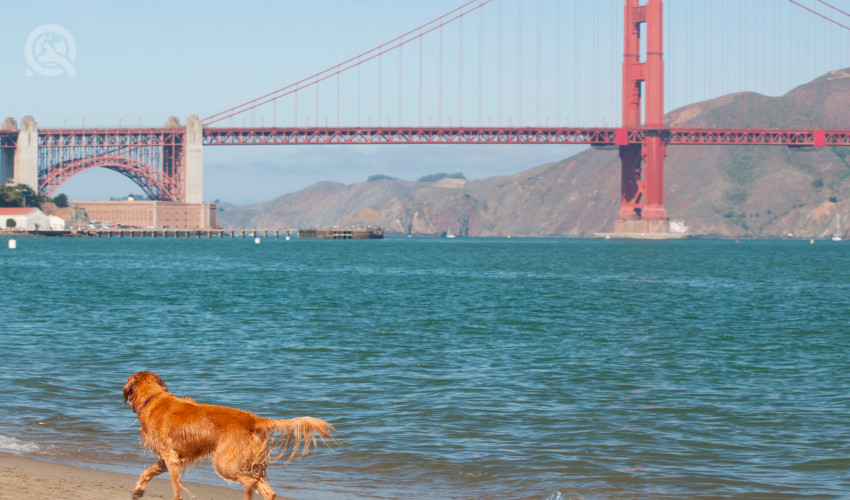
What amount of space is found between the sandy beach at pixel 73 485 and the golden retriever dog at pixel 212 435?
1.02 meters

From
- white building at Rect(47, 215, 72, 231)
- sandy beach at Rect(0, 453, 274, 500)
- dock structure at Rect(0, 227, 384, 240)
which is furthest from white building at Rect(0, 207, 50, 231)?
sandy beach at Rect(0, 453, 274, 500)

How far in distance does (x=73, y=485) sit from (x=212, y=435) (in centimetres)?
224

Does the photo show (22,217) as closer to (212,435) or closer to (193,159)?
(193,159)

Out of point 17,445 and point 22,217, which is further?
point 22,217

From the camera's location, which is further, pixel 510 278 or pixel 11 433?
pixel 510 278

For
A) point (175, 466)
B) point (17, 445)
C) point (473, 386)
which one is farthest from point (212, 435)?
point (473, 386)

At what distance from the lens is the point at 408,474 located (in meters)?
10.8

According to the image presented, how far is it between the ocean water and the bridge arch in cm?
13599

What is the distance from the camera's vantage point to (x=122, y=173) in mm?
171125

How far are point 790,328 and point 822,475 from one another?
18733mm

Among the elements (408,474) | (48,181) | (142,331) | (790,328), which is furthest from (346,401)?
(48,181)

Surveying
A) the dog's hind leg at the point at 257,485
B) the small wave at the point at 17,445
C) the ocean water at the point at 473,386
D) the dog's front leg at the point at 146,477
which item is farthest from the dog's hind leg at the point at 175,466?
the small wave at the point at 17,445

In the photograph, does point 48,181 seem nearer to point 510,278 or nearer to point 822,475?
point 510,278

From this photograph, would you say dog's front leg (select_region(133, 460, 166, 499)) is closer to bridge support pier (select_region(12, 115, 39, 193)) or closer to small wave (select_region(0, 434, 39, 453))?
small wave (select_region(0, 434, 39, 453))
